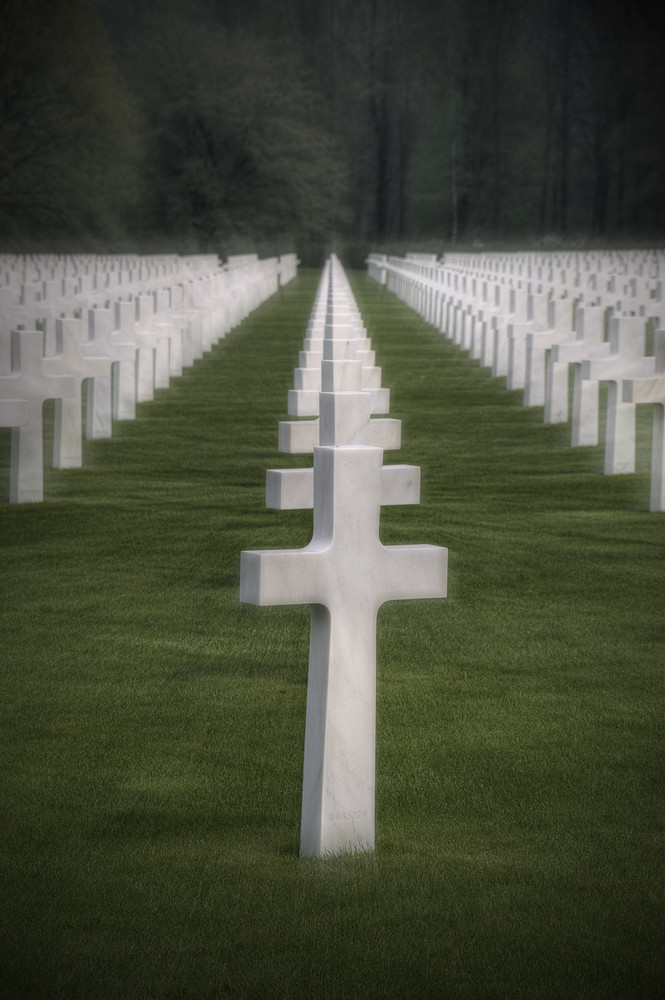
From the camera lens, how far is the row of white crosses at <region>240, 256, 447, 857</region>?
11.4ft

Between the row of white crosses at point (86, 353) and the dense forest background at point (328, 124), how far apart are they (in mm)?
39260

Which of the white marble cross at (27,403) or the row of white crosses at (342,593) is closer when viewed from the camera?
the row of white crosses at (342,593)

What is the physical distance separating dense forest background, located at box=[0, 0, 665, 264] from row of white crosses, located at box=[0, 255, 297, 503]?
3926 centimetres

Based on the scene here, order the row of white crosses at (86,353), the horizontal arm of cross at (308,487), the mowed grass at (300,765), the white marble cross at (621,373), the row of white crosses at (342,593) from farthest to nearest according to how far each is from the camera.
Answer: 1. the white marble cross at (621,373)
2. the row of white crosses at (86,353)
3. the horizontal arm of cross at (308,487)
4. the row of white crosses at (342,593)
5. the mowed grass at (300,765)

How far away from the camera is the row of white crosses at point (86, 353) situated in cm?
908

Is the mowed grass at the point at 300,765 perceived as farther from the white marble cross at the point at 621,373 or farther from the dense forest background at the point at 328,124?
the dense forest background at the point at 328,124

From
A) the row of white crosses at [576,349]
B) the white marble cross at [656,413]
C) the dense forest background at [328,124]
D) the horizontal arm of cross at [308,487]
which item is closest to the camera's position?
the horizontal arm of cross at [308,487]

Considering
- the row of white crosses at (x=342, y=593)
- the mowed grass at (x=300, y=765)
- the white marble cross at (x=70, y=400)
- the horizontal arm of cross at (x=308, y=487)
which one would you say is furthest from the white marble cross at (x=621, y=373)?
the row of white crosses at (x=342, y=593)

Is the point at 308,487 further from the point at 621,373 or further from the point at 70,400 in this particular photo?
the point at 621,373

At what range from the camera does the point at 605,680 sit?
5352mm

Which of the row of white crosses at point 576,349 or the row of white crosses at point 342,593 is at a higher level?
the row of white crosses at point 576,349

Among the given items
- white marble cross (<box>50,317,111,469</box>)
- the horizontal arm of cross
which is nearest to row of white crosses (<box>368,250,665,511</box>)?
white marble cross (<box>50,317,111,469</box>)

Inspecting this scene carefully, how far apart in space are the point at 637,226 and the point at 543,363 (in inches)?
3196

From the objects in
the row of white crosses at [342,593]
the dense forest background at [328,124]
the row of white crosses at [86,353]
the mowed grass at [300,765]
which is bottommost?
the mowed grass at [300,765]
